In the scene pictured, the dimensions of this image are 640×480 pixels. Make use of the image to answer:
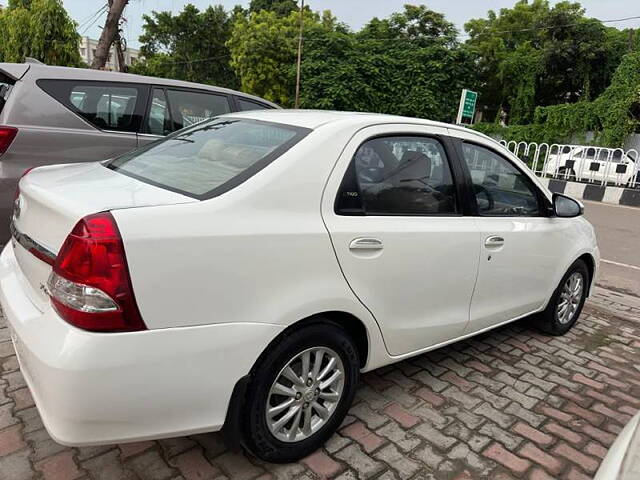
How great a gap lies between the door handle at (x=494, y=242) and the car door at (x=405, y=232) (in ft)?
0.37

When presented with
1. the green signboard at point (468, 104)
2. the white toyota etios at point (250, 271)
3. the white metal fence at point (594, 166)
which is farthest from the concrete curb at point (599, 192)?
the white toyota etios at point (250, 271)

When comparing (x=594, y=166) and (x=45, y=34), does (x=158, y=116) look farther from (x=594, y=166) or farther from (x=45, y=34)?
(x=45, y=34)

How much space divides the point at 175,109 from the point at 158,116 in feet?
0.66

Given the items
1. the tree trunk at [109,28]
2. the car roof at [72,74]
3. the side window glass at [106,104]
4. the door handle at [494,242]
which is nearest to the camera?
the door handle at [494,242]

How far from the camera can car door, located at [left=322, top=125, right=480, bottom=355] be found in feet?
7.27

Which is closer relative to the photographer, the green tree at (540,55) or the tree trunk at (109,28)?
the tree trunk at (109,28)

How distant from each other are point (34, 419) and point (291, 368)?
51.9 inches

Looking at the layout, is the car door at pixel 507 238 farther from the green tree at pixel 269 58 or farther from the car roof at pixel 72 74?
the green tree at pixel 269 58

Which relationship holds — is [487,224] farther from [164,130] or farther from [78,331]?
[164,130]

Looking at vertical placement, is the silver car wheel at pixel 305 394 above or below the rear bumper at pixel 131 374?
below

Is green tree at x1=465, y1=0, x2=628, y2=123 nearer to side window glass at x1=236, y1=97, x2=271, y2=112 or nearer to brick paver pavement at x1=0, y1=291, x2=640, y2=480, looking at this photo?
side window glass at x1=236, y1=97, x2=271, y2=112

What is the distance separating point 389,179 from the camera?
8.20 feet

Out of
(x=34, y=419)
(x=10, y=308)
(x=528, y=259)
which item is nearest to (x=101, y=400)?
(x=10, y=308)

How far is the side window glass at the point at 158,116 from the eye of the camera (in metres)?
4.52
